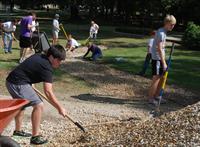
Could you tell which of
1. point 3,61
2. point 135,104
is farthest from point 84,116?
point 3,61

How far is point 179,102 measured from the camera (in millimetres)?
11922

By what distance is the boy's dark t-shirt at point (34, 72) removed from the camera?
706 centimetres

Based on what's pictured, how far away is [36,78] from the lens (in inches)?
283

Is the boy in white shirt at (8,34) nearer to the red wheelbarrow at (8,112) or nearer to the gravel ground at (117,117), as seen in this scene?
the gravel ground at (117,117)

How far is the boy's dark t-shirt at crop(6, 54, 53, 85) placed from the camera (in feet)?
23.2

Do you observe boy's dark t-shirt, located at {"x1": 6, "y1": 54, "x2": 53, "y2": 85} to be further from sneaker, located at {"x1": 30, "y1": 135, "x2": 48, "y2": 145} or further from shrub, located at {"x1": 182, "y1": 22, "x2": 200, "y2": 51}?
shrub, located at {"x1": 182, "y1": 22, "x2": 200, "y2": 51}

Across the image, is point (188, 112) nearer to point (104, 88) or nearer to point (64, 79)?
point (104, 88)

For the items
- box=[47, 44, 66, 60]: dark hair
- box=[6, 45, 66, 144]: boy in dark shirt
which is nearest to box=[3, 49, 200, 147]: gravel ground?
box=[6, 45, 66, 144]: boy in dark shirt

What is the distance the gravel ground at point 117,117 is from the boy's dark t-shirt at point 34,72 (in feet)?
3.34

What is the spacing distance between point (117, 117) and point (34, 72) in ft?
10.2

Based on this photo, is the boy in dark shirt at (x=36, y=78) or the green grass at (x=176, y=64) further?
the green grass at (x=176, y=64)

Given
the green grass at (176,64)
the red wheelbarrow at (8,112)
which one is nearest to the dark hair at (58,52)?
the red wheelbarrow at (8,112)

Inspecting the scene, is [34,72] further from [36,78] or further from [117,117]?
[117,117]

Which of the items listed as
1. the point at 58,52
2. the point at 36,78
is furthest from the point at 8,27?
the point at 58,52
